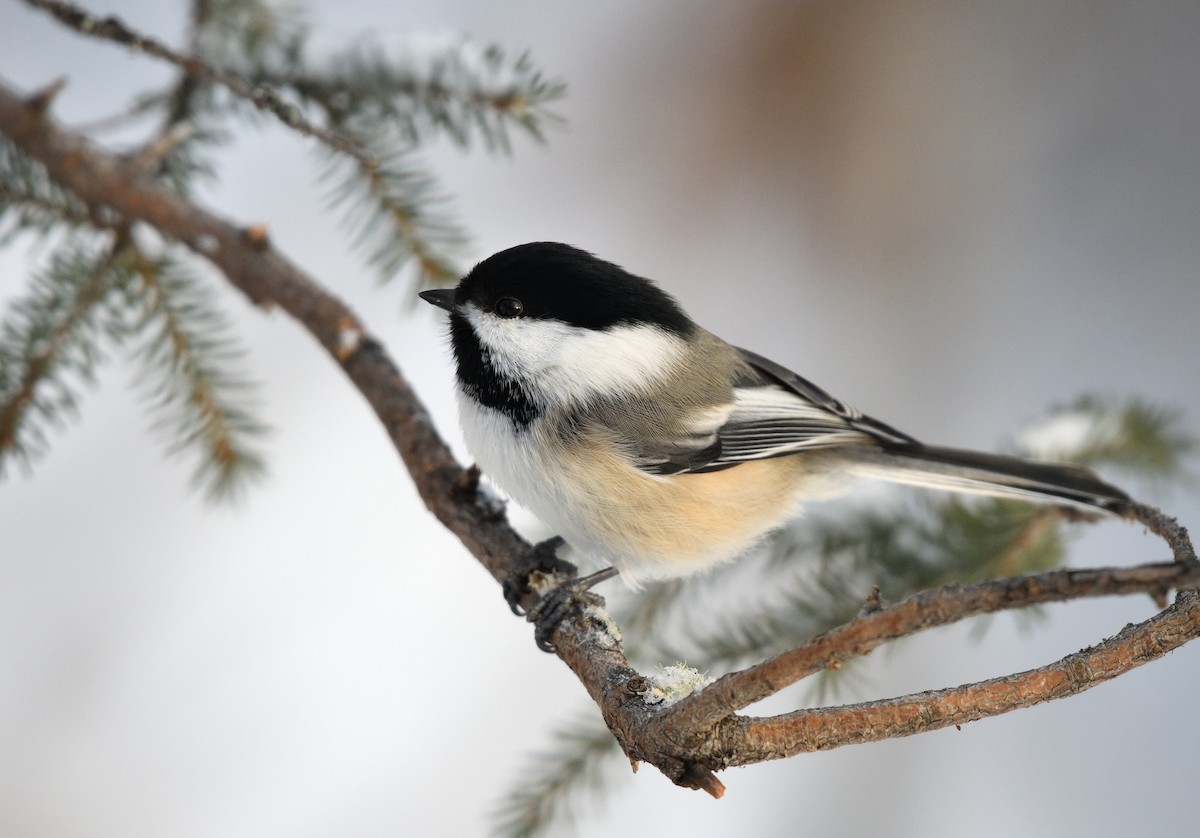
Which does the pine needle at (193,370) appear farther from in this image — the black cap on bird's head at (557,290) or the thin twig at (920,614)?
the thin twig at (920,614)

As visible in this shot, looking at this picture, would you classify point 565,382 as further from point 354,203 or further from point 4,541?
point 4,541

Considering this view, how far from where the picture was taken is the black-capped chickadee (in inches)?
42.7

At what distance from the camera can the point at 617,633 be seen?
89cm

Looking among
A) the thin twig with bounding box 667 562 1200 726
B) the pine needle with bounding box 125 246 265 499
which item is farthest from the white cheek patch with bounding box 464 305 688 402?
the thin twig with bounding box 667 562 1200 726

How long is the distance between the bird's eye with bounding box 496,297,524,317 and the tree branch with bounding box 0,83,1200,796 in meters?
0.16

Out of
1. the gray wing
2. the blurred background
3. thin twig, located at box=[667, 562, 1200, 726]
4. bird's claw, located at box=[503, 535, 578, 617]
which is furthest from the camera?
the blurred background

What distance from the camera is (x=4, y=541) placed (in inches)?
73.7

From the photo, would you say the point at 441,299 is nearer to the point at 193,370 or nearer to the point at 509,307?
the point at 509,307

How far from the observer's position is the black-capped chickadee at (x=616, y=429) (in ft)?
3.56

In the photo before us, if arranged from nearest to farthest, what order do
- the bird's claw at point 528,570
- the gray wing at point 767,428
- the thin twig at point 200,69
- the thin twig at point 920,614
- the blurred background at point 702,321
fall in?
the thin twig at point 920,614 → the thin twig at point 200,69 → the bird's claw at point 528,570 → the gray wing at point 767,428 → the blurred background at point 702,321

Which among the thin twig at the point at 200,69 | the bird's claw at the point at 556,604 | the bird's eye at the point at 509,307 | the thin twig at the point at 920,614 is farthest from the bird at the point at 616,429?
the thin twig at the point at 920,614

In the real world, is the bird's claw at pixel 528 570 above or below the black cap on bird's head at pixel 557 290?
below

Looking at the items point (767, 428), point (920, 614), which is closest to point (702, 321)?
point (767, 428)

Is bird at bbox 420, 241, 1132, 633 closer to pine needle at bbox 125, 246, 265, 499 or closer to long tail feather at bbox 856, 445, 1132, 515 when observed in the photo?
long tail feather at bbox 856, 445, 1132, 515
